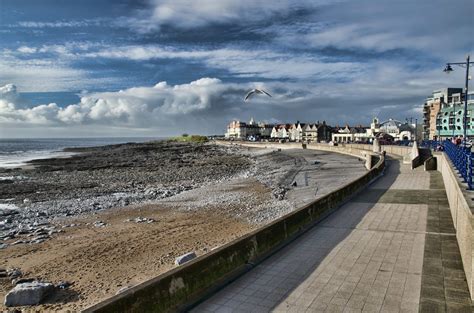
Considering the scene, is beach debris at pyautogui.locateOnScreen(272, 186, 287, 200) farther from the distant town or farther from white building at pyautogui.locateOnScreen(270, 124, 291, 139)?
white building at pyautogui.locateOnScreen(270, 124, 291, 139)

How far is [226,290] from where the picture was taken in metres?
5.96

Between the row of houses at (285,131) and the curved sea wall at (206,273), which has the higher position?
the row of houses at (285,131)

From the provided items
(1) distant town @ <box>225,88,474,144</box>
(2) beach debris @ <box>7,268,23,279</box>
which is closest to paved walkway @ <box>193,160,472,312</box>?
(2) beach debris @ <box>7,268,23,279</box>

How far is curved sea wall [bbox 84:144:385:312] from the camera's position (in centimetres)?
478

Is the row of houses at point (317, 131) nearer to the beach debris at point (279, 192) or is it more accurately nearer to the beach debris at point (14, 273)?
the beach debris at point (279, 192)

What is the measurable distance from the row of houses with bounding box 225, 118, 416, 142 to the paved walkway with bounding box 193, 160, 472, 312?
93742 millimetres

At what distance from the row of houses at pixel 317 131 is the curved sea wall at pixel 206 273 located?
313 ft

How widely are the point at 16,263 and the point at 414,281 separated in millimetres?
10450

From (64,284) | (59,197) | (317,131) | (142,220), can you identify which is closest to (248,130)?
(317,131)

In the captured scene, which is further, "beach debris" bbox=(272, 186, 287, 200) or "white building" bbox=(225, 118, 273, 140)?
"white building" bbox=(225, 118, 273, 140)

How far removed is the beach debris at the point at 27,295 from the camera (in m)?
7.83

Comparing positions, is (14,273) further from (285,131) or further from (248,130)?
(248,130)

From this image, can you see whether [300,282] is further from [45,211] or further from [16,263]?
[45,211]

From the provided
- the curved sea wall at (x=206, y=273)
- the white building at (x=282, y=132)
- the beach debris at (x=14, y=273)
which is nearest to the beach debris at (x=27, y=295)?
the beach debris at (x=14, y=273)
